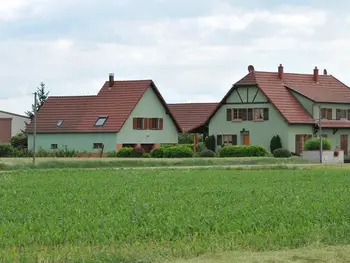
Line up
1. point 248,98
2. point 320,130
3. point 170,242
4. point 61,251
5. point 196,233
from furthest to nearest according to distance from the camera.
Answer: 1. point 248,98
2. point 320,130
3. point 196,233
4. point 170,242
5. point 61,251

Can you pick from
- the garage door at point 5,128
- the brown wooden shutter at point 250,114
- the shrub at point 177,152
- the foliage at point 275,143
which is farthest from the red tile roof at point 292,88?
the garage door at point 5,128

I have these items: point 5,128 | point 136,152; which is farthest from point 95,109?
point 5,128

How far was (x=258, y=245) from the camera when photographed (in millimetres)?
17375

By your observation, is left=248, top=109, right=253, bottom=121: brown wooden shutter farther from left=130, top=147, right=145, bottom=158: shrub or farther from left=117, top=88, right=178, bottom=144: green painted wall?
left=130, top=147, right=145, bottom=158: shrub

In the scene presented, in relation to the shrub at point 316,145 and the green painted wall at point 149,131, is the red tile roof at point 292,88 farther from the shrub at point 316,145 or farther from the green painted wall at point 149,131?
the green painted wall at point 149,131

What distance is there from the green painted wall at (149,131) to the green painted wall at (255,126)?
14.0 ft

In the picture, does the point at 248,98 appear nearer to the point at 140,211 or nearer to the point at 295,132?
the point at 295,132

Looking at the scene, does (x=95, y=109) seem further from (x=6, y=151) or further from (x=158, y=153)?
(x=158, y=153)

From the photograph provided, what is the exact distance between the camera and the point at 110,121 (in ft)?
277

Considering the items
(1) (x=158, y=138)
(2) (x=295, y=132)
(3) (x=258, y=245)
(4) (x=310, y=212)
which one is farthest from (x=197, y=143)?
(3) (x=258, y=245)

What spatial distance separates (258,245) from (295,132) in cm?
6597

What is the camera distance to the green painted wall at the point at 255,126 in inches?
3263

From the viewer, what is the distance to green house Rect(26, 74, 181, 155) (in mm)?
84250

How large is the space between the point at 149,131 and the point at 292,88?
14.3 meters
